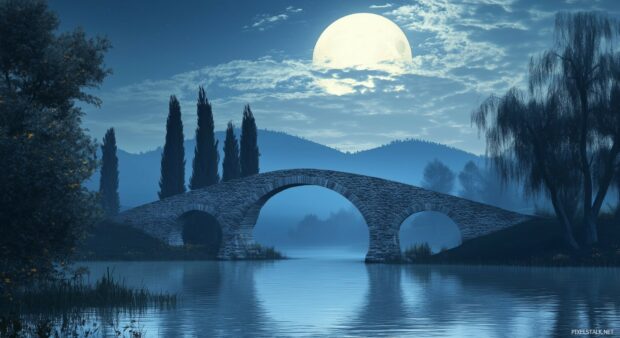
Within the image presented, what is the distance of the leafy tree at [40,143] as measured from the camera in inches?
700

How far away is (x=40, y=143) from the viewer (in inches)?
717

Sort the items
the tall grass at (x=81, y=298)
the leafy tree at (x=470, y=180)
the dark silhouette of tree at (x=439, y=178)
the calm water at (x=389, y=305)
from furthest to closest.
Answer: the dark silhouette of tree at (x=439, y=178) < the leafy tree at (x=470, y=180) < the tall grass at (x=81, y=298) < the calm water at (x=389, y=305)

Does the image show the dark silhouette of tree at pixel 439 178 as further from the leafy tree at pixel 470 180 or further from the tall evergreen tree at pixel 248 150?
the tall evergreen tree at pixel 248 150

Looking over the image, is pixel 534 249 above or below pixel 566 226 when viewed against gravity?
→ below

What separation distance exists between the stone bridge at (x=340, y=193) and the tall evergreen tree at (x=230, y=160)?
22.5ft

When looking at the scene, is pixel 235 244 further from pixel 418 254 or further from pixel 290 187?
pixel 418 254

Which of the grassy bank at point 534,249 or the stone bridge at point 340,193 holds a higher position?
the stone bridge at point 340,193

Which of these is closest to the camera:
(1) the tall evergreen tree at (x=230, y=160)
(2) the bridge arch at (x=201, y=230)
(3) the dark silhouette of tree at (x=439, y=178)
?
(2) the bridge arch at (x=201, y=230)

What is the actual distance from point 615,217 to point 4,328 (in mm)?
41373

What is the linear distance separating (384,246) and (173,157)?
843 inches

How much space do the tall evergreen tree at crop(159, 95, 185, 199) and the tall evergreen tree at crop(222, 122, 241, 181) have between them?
3.38 metres

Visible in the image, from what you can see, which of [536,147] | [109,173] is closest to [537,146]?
[536,147]

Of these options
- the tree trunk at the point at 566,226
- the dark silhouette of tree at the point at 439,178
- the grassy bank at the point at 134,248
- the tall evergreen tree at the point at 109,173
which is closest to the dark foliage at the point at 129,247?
the grassy bank at the point at 134,248

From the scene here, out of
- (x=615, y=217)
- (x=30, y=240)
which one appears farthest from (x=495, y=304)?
(x=615, y=217)
